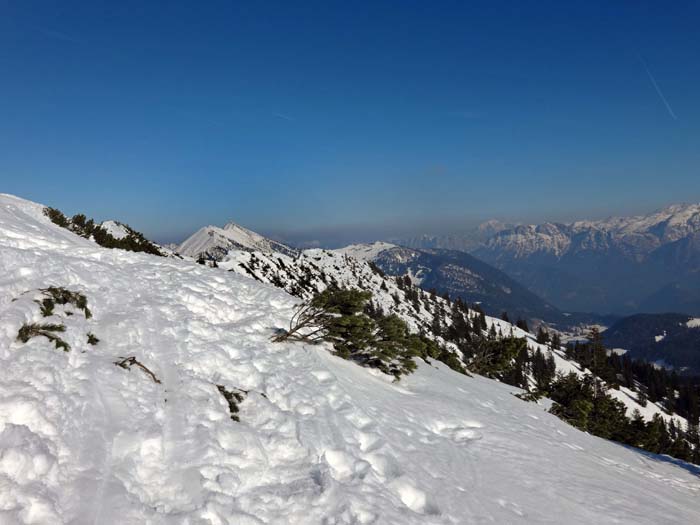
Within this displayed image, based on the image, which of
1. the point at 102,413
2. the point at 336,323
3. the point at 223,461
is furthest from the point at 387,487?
the point at 336,323

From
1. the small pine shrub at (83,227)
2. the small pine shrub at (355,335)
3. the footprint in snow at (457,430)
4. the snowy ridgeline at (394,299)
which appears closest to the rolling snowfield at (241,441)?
the footprint in snow at (457,430)

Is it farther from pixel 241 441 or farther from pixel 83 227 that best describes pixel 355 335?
pixel 83 227

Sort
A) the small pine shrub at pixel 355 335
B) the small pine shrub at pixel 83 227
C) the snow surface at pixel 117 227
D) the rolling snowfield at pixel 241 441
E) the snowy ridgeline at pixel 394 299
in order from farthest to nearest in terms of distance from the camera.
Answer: the snowy ridgeline at pixel 394 299 < the snow surface at pixel 117 227 < the small pine shrub at pixel 83 227 < the small pine shrub at pixel 355 335 < the rolling snowfield at pixel 241 441

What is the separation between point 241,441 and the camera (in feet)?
21.0

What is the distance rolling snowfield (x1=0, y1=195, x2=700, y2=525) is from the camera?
16.1 ft

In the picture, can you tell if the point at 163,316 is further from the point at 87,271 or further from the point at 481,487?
the point at 481,487

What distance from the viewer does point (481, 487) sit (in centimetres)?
679

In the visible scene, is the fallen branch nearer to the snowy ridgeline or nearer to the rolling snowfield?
the rolling snowfield

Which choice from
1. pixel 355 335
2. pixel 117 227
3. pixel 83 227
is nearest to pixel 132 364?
pixel 355 335

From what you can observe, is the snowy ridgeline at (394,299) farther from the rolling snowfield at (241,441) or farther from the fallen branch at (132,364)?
the fallen branch at (132,364)

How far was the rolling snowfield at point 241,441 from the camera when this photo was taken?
4.91m

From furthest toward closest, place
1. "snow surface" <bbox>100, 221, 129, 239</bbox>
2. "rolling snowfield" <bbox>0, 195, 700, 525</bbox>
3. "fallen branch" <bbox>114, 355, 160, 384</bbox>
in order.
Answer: "snow surface" <bbox>100, 221, 129, 239</bbox>
"fallen branch" <bbox>114, 355, 160, 384</bbox>
"rolling snowfield" <bbox>0, 195, 700, 525</bbox>

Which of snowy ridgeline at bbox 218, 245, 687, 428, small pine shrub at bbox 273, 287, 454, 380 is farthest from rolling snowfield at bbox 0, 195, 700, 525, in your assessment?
snowy ridgeline at bbox 218, 245, 687, 428

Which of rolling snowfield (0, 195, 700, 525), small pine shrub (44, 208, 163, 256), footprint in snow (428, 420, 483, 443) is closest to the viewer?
rolling snowfield (0, 195, 700, 525)
